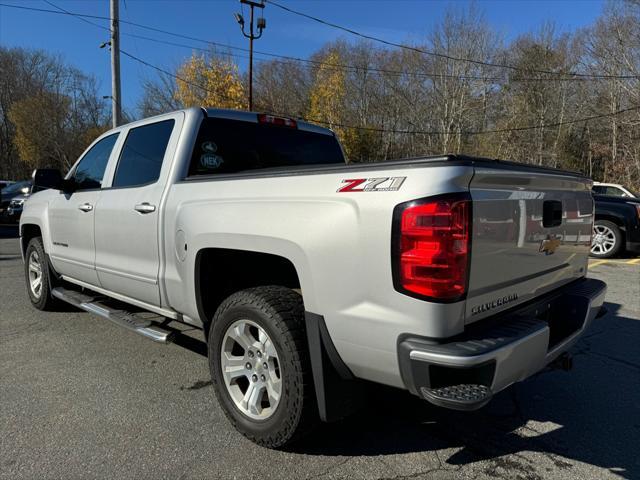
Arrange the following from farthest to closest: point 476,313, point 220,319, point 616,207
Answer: point 616,207 < point 220,319 < point 476,313

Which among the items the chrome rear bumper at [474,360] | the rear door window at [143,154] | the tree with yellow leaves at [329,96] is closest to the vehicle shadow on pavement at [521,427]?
the chrome rear bumper at [474,360]

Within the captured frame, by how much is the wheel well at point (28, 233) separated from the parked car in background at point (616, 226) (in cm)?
997

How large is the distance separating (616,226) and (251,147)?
30.8 ft

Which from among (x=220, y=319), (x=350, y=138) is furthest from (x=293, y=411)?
(x=350, y=138)

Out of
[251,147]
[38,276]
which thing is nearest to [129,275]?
[251,147]

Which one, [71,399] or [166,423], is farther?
[71,399]

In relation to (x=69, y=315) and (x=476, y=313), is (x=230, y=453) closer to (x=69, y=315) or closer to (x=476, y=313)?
(x=476, y=313)

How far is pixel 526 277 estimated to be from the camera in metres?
2.49

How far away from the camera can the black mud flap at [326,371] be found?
225cm

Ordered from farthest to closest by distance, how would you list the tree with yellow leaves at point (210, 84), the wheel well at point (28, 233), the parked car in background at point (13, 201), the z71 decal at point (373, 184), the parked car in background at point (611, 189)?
the tree with yellow leaves at point (210, 84) < the parked car in background at point (13, 201) < the parked car in background at point (611, 189) < the wheel well at point (28, 233) < the z71 decal at point (373, 184)

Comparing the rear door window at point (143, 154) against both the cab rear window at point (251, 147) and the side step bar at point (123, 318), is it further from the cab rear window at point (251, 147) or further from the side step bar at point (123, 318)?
the side step bar at point (123, 318)

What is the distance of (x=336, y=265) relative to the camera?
2164 mm

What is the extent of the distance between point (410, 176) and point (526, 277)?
100 centimetres

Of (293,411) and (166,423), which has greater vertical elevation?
(293,411)
